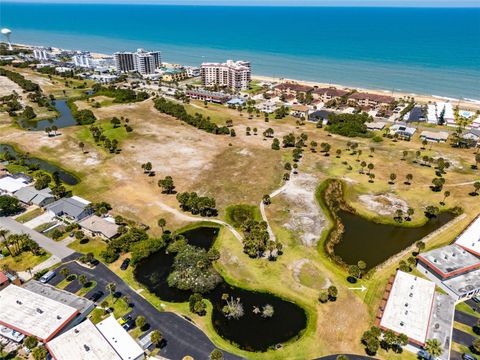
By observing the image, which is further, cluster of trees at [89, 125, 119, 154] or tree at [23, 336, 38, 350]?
cluster of trees at [89, 125, 119, 154]

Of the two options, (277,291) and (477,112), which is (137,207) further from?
(477,112)

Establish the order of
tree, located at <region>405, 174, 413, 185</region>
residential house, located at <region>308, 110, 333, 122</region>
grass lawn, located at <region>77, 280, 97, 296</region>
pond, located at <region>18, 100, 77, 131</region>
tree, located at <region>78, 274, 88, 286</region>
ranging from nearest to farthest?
grass lawn, located at <region>77, 280, 97, 296</region> < tree, located at <region>78, 274, 88, 286</region> < tree, located at <region>405, 174, 413, 185</region> < pond, located at <region>18, 100, 77, 131</region> < residential house, located at <region>308, 110, 333, 122</region>

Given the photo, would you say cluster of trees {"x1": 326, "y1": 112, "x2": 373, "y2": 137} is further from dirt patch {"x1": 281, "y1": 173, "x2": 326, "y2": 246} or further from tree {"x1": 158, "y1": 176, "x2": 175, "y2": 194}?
tree {"x1": 158, "y1": 176, "x2": 175, "y2": 194}

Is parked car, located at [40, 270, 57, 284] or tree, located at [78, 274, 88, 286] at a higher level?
tree, located at [78, 274, 88, 286]

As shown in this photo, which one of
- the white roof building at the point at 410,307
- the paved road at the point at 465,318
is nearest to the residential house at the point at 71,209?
the white roof building at the point at 410,307

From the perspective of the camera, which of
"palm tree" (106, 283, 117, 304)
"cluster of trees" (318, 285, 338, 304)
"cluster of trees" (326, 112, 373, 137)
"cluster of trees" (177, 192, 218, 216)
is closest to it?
"palm tree" (106, 283, 117, 304)

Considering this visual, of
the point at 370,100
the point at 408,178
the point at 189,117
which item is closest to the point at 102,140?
the point at 189,117

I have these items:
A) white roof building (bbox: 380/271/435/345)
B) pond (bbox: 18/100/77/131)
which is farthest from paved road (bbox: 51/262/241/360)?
pond (bbox: 18/100/77/131)
